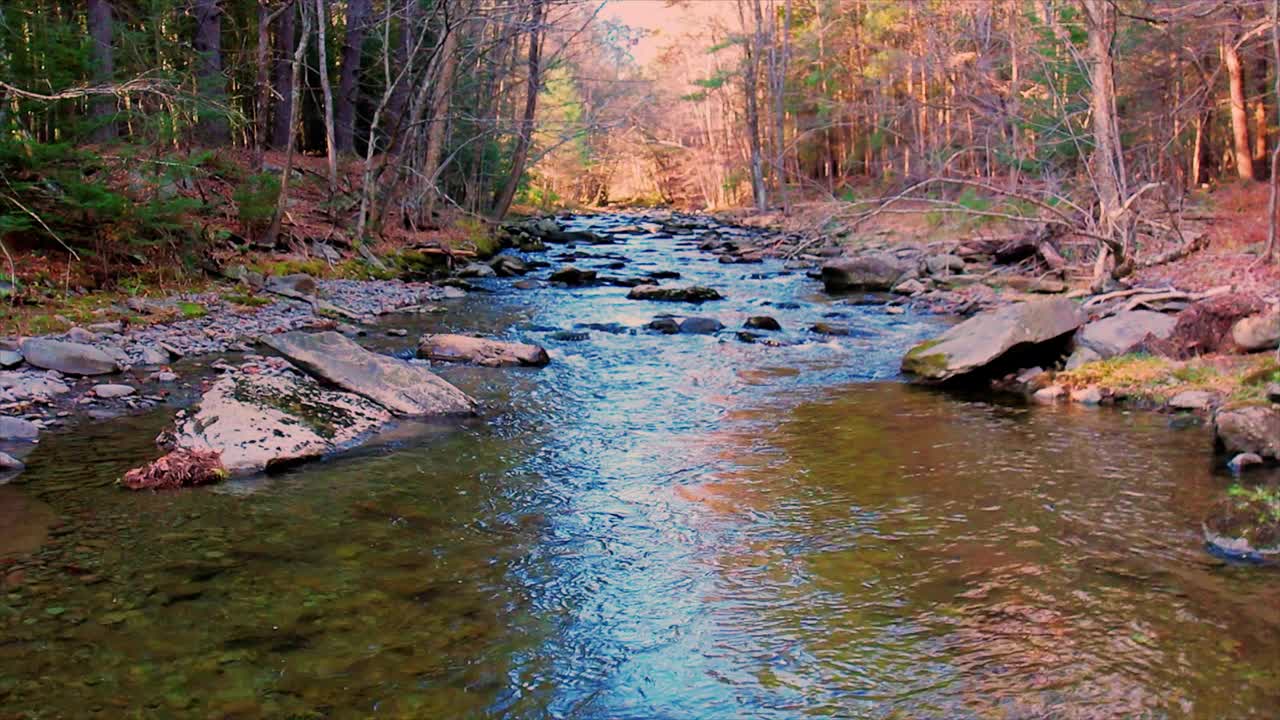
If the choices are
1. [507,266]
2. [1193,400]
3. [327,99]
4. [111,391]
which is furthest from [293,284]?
[1193,400]

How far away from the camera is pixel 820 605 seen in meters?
4.58

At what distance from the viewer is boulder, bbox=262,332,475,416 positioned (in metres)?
→ 8.28

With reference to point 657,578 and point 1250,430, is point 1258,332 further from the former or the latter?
point 657,578

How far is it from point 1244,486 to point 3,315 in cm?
1093

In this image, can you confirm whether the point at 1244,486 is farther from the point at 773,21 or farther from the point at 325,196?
the point at 773,21

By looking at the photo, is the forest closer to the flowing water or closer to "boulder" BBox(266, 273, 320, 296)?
"boulder" BBox(266, 273, 320, 296)

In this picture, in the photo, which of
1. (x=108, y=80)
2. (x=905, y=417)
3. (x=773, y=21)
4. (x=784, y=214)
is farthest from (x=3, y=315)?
(x=773, y=21)

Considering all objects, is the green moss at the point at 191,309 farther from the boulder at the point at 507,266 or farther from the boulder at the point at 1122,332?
the boulder at the point at 1122,332

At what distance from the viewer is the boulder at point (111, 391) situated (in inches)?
321

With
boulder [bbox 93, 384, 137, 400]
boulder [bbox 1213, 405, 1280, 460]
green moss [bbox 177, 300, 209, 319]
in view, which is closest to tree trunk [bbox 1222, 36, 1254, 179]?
boulder [bbox 1213, 405, 1280, 460]

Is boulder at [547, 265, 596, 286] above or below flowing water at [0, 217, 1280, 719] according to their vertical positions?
above

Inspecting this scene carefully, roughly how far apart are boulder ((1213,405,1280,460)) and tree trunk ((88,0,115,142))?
12.1 m

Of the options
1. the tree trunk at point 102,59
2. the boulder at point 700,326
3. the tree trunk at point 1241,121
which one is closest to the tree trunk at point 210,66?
the tree trunk at point 102,59

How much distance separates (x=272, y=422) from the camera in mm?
7008
